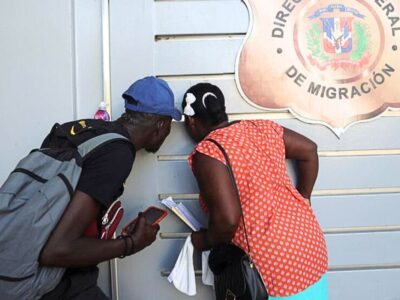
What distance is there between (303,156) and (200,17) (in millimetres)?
886

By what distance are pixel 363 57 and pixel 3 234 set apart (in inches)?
75.3

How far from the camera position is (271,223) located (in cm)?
175

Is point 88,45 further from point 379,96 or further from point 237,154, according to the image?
point 379,96

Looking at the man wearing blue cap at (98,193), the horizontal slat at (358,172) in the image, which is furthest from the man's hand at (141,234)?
the horizontal slat at (358,172)

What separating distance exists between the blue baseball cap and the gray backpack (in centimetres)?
42

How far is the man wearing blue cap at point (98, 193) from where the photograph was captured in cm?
149

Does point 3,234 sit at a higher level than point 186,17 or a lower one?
lower

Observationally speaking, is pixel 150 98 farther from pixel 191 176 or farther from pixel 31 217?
pixel 31 217

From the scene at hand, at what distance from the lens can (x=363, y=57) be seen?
2393 millimetres

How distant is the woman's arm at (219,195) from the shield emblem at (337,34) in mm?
1052

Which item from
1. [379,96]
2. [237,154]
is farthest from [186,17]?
[379,96]

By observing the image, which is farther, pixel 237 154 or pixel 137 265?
pixel 137 265

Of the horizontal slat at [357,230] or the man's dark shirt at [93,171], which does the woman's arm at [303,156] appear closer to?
the horizontal slat at [357,230]

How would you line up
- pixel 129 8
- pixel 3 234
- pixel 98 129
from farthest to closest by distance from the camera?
1. pixel 129 8
2. pixel 98 129
3. pixel 3 234
